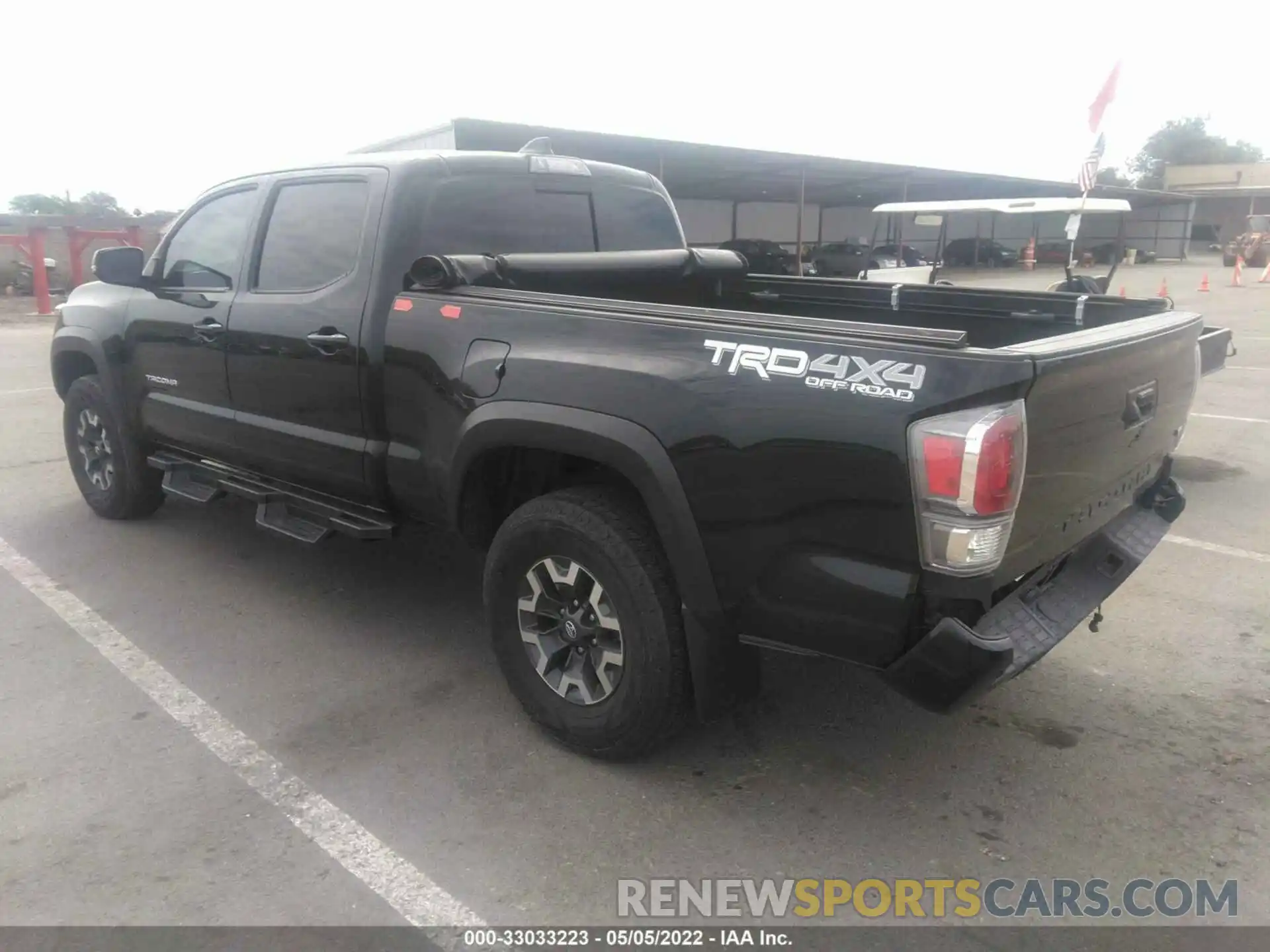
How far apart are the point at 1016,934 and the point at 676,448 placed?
5.01 ft

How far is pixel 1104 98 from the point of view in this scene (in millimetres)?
11000

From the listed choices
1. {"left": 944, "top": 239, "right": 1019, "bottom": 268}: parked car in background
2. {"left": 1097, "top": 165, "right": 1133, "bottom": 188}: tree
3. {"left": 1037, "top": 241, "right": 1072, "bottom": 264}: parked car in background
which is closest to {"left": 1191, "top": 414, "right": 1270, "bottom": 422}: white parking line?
{"left": 944, "top": 239, "right": 1019, "bottom": 268}: parked car in background

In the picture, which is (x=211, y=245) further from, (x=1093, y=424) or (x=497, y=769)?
(x=1093, y=424)

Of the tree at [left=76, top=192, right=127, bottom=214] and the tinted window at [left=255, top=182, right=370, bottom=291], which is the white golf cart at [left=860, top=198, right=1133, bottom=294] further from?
the tree at [left=76, top=192, right=127, bottom=214]

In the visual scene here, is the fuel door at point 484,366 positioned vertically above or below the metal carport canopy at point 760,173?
below

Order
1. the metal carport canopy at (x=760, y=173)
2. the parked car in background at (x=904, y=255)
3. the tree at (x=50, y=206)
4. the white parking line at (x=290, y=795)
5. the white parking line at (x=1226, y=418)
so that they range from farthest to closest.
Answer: the tree at (x=50, y=206) < the parked car in background at (x=904, y=255) < the metal carport canopy at (x=760, y=173) < the white parking line at (x=1226, y=418) < the white parking line at (x=290, y=795)

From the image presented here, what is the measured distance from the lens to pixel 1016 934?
2.46 meters

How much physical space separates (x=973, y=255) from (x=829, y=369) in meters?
24.8

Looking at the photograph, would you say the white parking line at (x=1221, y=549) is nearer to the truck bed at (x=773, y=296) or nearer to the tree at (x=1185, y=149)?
the truck bed at (x=773, y=296)

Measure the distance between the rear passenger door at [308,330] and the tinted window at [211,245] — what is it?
0.19m

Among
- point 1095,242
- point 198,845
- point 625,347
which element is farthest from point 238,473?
point 1095,242

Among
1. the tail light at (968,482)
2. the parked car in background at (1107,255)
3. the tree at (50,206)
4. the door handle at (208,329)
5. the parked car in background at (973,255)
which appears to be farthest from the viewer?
the tree at (50,206)

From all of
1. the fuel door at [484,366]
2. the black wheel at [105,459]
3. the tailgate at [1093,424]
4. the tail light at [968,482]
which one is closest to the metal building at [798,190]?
the black wheel at [105,459]

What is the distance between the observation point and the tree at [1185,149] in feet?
298
